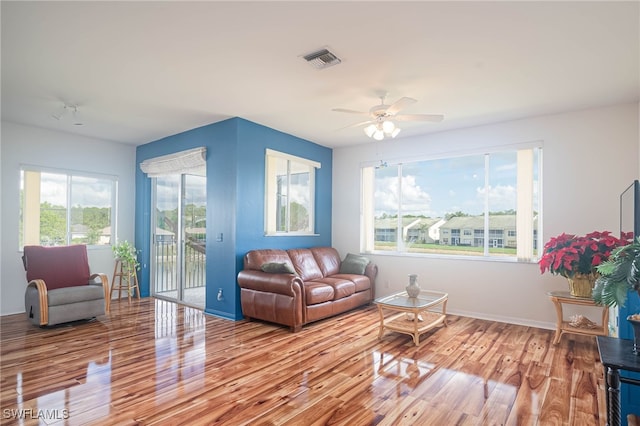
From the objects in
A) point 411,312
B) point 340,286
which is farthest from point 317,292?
point 411,312

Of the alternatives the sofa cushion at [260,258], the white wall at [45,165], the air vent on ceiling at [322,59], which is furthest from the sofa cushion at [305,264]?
the white wall at [45,165]

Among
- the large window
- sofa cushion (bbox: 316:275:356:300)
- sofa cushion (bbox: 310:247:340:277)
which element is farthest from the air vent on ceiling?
sofa cushion (bbox: 310:247:340:277)

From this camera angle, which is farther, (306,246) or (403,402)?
(306,246)

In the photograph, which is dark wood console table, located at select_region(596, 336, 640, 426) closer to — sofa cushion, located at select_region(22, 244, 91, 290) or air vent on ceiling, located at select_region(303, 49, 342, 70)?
air vent on ceiling, located at select_region(303, 49, 342, 70)

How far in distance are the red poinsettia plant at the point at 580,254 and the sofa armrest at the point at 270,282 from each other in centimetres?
278

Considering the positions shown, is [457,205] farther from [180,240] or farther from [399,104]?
[180,240]

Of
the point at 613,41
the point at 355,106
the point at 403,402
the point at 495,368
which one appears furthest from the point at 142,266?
the point at 613,41

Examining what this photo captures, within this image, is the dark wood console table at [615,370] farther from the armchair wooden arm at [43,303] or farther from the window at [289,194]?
the armchair wooden arm at [43,303]

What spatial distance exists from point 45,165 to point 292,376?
16.3ft

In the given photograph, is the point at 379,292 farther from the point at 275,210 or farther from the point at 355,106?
the point at 355,106

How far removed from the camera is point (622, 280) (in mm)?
1742

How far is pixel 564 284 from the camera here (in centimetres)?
419

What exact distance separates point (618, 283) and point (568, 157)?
10.1ft

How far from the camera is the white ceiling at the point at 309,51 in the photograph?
7.43ft
